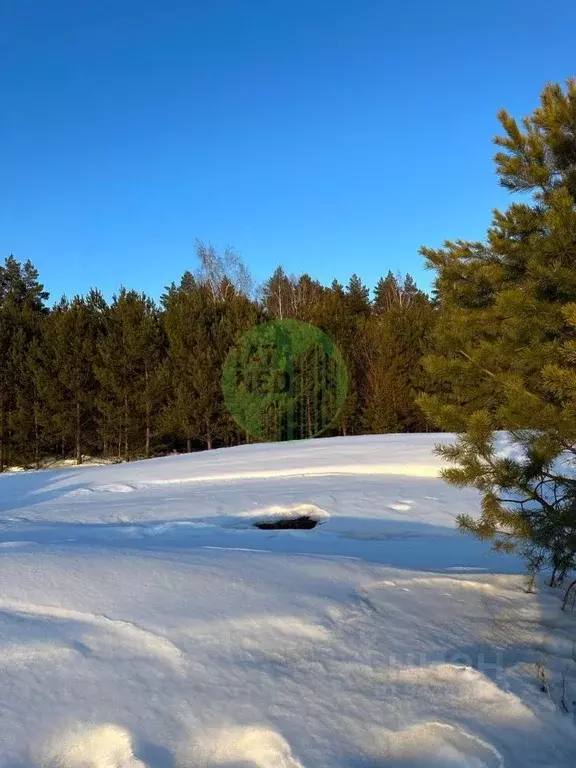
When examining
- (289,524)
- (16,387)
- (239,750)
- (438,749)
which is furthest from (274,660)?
(16,387)

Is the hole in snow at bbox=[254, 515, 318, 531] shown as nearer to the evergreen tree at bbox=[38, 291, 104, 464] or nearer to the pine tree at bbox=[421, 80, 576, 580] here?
the pine tree at bbox=[421, 80, 576, 580]

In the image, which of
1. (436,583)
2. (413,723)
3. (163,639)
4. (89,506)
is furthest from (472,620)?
(89,506)

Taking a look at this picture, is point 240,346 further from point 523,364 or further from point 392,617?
point 392,617

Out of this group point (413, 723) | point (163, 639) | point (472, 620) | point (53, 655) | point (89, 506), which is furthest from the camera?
point (89, 506)

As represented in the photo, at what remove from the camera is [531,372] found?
17.0 feet

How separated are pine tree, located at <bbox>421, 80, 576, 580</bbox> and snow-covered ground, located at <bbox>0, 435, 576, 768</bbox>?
1.89 feet

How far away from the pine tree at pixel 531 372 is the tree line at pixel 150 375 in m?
9.92

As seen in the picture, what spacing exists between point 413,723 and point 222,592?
1.12m

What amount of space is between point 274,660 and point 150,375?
14677mm

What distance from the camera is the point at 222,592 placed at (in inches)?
111

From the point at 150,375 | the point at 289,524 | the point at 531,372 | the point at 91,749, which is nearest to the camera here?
the point at 91,749

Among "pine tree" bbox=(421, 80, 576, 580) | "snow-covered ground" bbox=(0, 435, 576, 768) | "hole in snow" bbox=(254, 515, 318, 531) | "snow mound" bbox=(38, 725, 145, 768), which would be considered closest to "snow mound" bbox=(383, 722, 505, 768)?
"snow-covered ground" bbox=(0, 435, 576, 768)

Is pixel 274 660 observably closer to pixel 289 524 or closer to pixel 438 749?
pixel 438 749

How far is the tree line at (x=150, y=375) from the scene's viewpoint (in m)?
16.2
